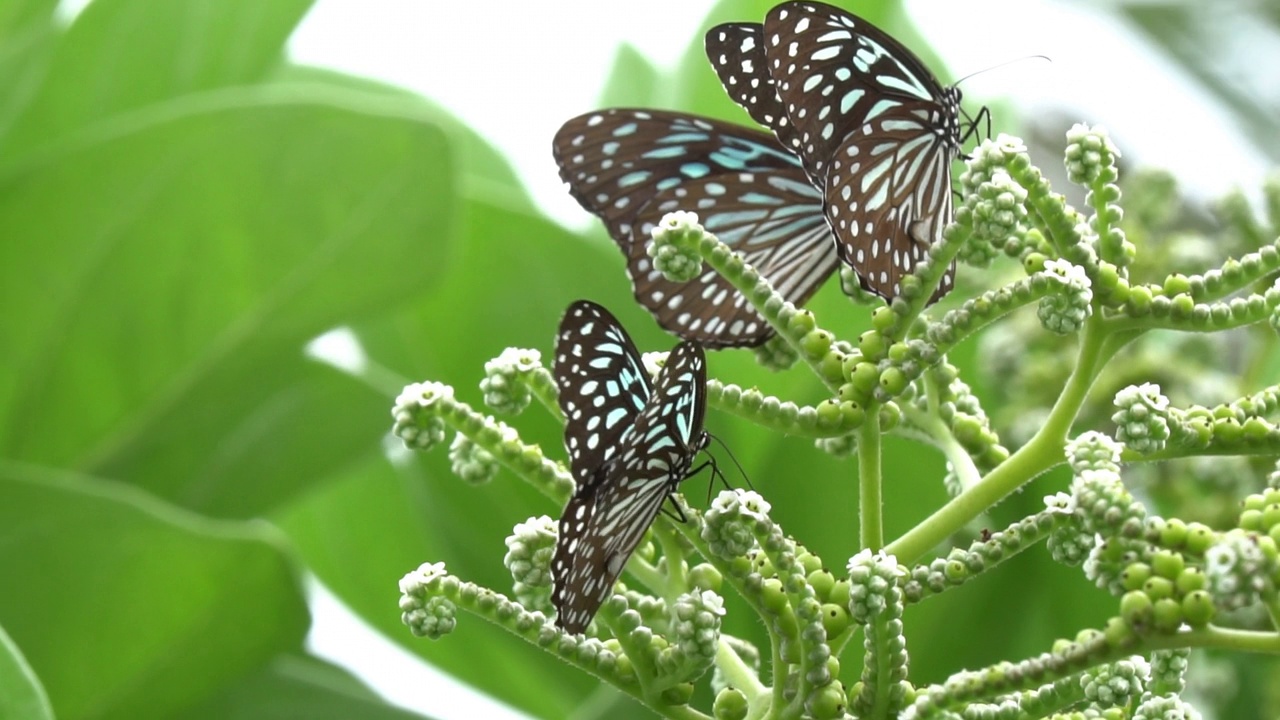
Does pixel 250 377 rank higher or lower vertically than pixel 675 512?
higher

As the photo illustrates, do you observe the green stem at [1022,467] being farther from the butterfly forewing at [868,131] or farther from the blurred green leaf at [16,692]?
the blurred green leaf at [16,692]

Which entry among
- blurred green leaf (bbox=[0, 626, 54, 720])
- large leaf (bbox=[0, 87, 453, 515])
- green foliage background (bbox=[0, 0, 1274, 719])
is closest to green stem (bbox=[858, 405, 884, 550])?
blurred green leaf (bbox=[0, 626, 54, 720])

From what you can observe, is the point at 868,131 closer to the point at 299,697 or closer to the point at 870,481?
the point at 870,481

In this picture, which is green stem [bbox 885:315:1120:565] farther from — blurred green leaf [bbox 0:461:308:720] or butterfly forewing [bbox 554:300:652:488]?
blurred green leaf [bbox 0:461:308:720]

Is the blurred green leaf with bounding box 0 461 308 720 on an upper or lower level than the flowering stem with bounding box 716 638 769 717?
upper

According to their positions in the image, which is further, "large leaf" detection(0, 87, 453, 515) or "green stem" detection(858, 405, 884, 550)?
"large leaf" detection(0, 87, 453, 515)

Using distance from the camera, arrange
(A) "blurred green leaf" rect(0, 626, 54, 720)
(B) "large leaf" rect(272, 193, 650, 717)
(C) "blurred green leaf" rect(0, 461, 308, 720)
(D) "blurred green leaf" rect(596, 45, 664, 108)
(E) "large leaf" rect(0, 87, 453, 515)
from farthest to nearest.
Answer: (D) "blurred green leaf" rect(596, 45, 664, 108), (B) "large leaf" rect(272, 193, 650, 717), (E) "large leaf" rect(0, 87, 453, 515), (C) "blurred green leaf" rect(0, 461, 308, 720), (A) "blurred green leaf" rect(0, 626, 54, 720)

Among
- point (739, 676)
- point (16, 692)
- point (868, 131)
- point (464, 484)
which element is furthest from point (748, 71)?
point (464, 484)

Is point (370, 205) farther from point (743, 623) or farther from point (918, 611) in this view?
point (918, 611)
